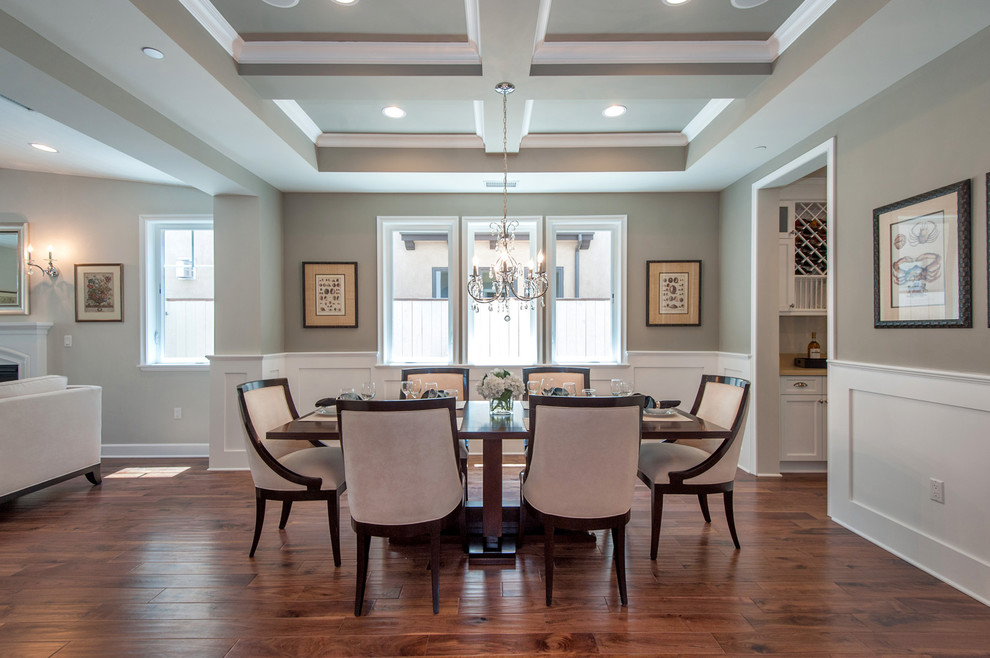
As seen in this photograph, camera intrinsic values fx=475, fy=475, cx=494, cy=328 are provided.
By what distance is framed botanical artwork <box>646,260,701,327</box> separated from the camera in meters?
4.66

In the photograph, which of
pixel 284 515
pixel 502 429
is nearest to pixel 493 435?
pixel 502 429

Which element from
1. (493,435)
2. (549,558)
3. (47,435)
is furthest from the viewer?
(47,435)

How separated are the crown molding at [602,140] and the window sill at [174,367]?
3.76 meters

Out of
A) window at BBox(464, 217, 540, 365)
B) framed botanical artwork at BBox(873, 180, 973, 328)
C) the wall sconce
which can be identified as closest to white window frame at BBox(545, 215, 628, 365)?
window at BBox(464, 217, 540, 365)

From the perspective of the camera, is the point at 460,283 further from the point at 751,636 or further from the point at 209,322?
the point at 751,636

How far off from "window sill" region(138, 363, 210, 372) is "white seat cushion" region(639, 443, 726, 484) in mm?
4218

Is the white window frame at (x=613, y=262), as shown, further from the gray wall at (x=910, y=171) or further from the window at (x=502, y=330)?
the gray wall at (x=910, y=171)

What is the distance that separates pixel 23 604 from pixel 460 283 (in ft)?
11.7

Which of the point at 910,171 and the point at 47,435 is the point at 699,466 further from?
the point at 47,435

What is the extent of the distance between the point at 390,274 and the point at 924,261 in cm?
404

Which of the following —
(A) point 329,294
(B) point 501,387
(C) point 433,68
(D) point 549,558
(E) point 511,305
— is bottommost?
(D) point 549,558

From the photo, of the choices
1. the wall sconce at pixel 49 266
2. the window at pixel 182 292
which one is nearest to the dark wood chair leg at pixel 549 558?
the window at pixel 182 292

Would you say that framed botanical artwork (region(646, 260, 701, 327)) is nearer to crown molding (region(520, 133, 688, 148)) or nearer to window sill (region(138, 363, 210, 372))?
crown molding (region(520, 133, 688, 148))

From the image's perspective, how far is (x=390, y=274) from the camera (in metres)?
4.82
